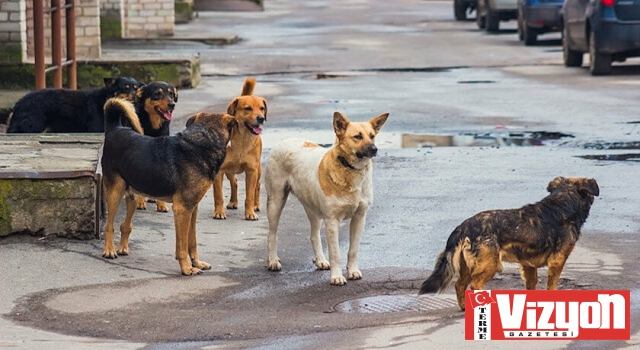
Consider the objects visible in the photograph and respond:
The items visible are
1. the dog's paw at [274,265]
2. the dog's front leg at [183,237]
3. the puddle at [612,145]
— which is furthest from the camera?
Result: the puddle at [612,145]

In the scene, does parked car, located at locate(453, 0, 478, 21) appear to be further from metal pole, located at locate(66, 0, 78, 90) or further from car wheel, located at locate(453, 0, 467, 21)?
metal pole, located at locate(66, 0, 78, 90)

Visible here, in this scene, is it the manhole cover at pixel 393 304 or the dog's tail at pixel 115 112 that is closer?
the manhole cover at pixel 393 304

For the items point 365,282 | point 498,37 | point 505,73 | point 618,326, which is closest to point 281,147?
point 365,282

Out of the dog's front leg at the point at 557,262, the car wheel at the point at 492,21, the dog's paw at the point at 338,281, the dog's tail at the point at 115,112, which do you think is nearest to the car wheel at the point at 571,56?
the car wheel at the point at 492,21

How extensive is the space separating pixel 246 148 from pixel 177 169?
181 cm

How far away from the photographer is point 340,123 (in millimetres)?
8602

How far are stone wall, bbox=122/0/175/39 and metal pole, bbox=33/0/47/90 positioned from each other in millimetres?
15207

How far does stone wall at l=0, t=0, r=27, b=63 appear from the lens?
58.4ft

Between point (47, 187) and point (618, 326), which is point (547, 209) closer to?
point (618, 326)

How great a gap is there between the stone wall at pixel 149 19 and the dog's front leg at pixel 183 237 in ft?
72.0

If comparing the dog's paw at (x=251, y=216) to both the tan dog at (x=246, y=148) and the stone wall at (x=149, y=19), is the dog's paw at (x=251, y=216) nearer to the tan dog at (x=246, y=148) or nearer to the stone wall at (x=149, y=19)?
the tan dog at (x=246, y=148)

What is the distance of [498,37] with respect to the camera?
1270 inches

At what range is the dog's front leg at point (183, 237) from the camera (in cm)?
892

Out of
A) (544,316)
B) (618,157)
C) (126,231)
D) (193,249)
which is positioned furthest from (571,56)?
(544,316)
